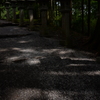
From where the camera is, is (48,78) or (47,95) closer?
(47,95)

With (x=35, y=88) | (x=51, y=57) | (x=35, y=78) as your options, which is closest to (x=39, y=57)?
(x=51, y=57)

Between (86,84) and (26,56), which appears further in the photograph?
(26,56)

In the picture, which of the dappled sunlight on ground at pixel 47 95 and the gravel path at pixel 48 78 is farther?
the gravel path at pixel 48 78

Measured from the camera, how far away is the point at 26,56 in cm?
636

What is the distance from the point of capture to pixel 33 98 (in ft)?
10.7

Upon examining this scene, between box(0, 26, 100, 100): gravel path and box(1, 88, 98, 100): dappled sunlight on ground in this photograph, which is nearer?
box(1, 88, 98, 100): dappled sunlight on ground

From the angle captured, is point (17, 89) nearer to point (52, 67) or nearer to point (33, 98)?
point (33, 98)

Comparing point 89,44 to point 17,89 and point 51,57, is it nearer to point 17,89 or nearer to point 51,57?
point 51,57

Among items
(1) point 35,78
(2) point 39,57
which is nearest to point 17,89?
(1) point 35,78

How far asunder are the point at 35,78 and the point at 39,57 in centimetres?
198

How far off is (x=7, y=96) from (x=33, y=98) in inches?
21.5

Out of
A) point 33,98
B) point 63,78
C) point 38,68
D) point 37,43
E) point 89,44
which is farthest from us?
point 37,43

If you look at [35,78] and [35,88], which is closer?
[35,88]

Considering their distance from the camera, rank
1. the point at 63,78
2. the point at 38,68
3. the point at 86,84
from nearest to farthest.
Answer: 1. the point at 86,84
2. the point at 63,78
3. the point at 38,68
